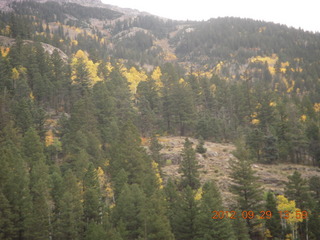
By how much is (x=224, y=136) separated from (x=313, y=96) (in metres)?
71.6

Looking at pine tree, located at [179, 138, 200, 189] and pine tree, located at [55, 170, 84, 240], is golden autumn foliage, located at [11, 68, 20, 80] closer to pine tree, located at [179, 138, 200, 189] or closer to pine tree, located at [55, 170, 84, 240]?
pine tree, located at [55, 170, 84, 240]

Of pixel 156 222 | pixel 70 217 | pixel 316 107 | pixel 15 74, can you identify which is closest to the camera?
pixel 70 217


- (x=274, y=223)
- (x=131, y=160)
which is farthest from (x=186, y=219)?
(x=131, y=160)

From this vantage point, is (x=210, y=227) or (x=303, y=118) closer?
(x=210, y=227)

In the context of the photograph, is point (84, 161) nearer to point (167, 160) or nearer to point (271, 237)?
point (167, 160)

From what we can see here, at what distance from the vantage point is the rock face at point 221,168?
4803 cm

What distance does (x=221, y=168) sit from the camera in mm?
52594

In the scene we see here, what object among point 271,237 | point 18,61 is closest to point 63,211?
point 271,237

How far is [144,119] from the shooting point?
6184cm

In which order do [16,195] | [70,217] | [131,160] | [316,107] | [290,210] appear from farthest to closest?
[316,107]
[131,160]
[290,210]
[16,195]
[70,217]

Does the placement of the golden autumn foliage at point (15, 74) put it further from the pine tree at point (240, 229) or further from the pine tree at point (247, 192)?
the pine tree at point (240, 229)


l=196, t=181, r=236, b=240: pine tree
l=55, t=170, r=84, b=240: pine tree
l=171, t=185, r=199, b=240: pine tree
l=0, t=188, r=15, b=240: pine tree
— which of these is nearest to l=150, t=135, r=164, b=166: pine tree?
l=171, t=185, r=199, b=240: pine tree

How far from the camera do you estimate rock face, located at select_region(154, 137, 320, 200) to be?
158 ft

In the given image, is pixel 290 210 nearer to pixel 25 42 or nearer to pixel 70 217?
pixel 70 217
